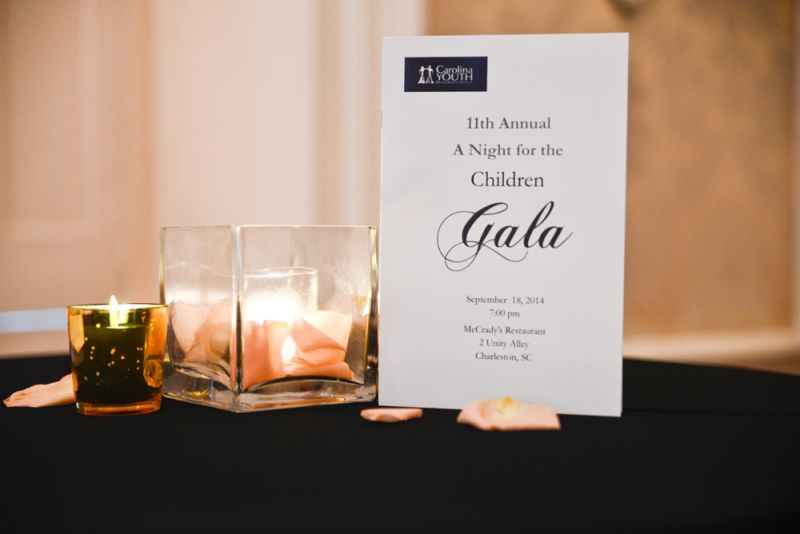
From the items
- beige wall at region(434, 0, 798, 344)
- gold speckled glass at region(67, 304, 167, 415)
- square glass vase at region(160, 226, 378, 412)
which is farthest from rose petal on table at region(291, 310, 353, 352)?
beige wall at region(434, 0, 798, 344)

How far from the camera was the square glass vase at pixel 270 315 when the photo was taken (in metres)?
0.63

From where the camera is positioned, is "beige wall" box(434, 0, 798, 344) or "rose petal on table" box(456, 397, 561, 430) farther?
"beige wall" box(434, 0, 798, 344)

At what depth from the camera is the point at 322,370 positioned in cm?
66

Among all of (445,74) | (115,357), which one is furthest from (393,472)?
(445,74)

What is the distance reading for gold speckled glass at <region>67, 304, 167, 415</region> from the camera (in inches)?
23.6

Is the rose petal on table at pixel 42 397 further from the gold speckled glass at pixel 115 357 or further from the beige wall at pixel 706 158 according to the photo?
the beige wall at pixel 706 158

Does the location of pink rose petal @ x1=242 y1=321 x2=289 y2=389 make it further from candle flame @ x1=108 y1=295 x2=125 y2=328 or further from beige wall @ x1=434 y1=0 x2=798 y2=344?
beige wall @ x1=434 y1=0 x2=798 y2=344

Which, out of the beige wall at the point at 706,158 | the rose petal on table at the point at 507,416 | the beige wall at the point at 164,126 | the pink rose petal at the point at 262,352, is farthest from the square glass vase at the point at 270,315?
the beige wall at the point at 706,158

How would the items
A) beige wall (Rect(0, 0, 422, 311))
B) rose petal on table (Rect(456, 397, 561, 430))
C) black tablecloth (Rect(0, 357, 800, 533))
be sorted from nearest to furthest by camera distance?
1. black tablecloth (Rect(0, 357, 800, 533))
2. rose petal on table (Rect(456, 397, 561, 430))
3. beige wall (Rect(0, 0, 422, 311))

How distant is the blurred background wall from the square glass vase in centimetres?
83

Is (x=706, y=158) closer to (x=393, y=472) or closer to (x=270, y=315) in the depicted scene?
(x=270, y=315)

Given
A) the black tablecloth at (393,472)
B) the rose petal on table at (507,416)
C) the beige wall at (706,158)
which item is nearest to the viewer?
the black tablecloth at (393,472)

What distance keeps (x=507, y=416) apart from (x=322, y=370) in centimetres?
18

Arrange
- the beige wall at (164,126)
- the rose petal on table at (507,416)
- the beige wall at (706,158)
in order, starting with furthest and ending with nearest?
the beige wall at (706,158) < the beige wall at (164,126) < the rose petal on table at (507,416)
